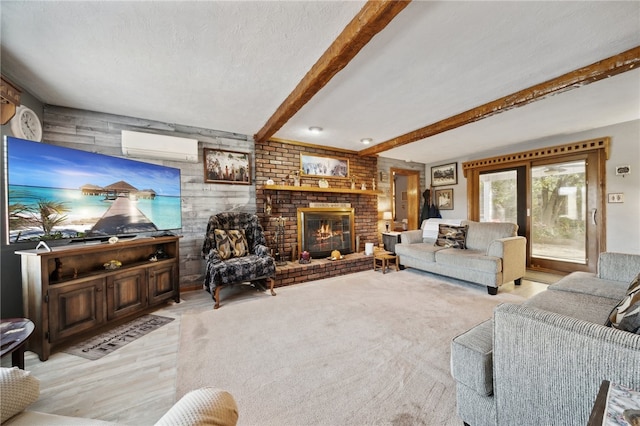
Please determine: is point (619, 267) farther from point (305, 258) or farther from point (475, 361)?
point (305, 258)

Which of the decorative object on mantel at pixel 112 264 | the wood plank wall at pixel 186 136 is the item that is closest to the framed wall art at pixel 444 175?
the wood plank wall at pixel 186 136

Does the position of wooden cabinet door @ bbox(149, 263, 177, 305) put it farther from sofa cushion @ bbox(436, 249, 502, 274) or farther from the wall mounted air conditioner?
sofa cushion @ bbox(436, 249, 502, 274)

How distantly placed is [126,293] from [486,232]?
466 cm

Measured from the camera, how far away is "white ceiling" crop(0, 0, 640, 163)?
1470mm

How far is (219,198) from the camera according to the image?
11.7 feet

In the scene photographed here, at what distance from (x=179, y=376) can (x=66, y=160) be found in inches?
82.6

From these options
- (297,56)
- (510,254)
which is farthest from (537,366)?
(510,254)

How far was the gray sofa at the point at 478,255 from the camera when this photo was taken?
10.1ft

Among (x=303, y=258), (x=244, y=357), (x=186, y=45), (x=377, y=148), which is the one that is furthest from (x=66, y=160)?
(x=377, y=148)

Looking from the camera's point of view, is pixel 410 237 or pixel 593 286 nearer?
pixel 593 286

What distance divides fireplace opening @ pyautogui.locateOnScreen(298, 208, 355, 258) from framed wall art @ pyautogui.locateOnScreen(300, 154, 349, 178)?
69 cm

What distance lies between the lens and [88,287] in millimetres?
2055

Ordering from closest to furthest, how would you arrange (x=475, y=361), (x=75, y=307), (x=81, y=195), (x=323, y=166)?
1. (x=475, y=361)
2. (x=75, y=307)
3. (x=81, y=195)
4. (x=323, y=166)

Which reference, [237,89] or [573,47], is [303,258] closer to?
[237,89]
